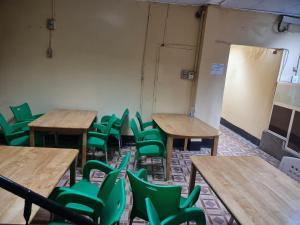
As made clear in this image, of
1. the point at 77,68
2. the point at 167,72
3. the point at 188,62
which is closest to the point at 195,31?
the point at 188,62

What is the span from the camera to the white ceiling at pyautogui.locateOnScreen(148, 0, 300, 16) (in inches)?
133

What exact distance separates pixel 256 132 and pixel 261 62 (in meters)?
1.56

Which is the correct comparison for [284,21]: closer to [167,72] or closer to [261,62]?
[261,62]

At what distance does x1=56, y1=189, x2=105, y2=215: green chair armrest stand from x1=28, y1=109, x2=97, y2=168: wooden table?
1489 millimetres

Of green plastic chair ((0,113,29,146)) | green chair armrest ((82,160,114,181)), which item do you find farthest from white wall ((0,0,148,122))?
green chair armrest ((82,160,114,181))

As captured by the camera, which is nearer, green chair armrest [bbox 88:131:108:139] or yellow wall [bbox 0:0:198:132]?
green chair armrest [bbox 88:131:108:139]

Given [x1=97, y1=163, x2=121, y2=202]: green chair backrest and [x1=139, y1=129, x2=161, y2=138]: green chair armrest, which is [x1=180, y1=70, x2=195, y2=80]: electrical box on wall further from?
[x1=97, y1=163, x2=121, y2=202]: green chair backrest

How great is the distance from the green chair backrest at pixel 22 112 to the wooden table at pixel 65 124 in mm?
454

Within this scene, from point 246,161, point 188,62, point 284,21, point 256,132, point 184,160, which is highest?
point 284,21

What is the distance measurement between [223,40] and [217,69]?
52 cm

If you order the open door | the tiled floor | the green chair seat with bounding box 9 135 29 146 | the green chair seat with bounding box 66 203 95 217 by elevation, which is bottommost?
the tiled floor

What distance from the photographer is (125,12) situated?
12.4ft

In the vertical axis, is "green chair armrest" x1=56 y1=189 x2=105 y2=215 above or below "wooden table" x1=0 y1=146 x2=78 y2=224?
below

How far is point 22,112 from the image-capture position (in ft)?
11.5
